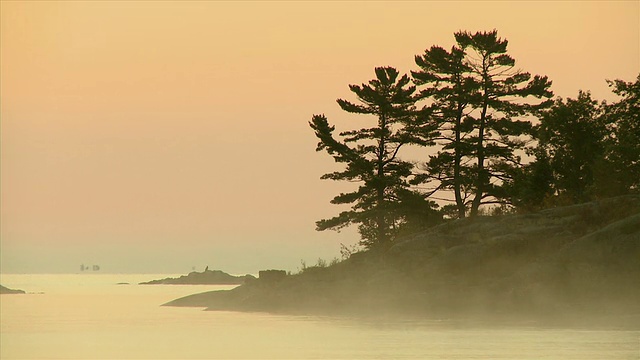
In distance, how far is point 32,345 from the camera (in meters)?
47.6

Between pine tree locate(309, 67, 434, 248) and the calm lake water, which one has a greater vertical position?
pine tree locate(309, 67, 434, 248)

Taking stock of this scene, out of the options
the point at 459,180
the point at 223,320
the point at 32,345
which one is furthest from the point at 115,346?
the point at 459,180

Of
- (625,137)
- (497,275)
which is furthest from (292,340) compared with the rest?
(625,137)

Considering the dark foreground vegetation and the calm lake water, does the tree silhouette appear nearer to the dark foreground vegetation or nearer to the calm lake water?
the dark foreground vegetation

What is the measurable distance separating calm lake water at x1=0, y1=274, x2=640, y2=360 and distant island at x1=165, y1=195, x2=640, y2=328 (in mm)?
4700

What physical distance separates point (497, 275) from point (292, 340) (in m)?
18.8

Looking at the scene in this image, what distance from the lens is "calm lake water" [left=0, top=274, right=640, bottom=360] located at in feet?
129

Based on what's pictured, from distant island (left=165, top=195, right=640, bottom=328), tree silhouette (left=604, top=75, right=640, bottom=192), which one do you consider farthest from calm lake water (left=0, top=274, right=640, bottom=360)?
tree silhouette (left=604, top=75, right=640, bottom=192)

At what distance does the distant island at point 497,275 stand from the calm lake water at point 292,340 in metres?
4.70

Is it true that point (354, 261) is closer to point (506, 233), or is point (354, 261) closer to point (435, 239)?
point (435, 239)

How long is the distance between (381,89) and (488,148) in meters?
9.61

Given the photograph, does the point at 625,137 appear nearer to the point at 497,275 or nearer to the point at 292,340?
the point at 497,275

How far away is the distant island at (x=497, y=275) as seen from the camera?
183ft

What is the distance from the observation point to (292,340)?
4694 centimetres
